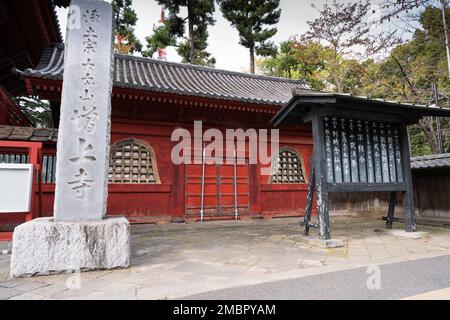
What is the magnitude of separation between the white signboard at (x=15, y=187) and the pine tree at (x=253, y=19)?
56.5 ft

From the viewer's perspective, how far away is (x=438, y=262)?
4.11m

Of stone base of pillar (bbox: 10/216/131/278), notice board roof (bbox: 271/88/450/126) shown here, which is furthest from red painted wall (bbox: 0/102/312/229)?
stone base of pillar (bbox: 10/216/131/278)

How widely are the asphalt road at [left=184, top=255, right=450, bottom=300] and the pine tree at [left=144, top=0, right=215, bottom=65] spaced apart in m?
17.9

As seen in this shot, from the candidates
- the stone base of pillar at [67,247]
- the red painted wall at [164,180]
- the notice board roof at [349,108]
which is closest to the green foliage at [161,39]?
the red painted wall at [164,180]

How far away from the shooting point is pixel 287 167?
988 cm

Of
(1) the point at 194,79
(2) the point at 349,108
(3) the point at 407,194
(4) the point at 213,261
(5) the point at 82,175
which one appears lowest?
(4) the point at 213,261

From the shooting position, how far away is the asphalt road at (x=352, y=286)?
2.79m

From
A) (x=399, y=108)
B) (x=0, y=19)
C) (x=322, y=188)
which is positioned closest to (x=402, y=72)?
(x=399, y=108)

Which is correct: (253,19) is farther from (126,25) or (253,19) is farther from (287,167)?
(287,167)

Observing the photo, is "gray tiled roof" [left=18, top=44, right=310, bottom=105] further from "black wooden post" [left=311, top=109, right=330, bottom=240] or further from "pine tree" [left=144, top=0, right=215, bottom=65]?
"pine tree" [left=144, top=0, right=215, bottom=65]

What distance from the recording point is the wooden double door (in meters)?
8.44

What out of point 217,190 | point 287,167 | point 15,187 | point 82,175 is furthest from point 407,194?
point 15,187

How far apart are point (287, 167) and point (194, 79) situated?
4.96 metres
